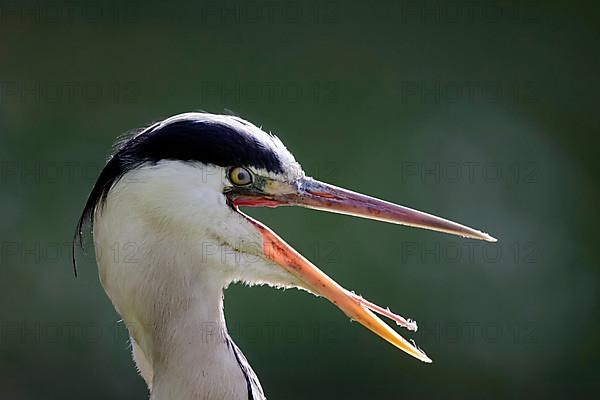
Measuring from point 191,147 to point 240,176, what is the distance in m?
0.09

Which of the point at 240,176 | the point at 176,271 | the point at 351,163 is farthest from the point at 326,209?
the point at 351,163

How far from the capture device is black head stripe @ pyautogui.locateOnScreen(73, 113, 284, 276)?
4.73 ft

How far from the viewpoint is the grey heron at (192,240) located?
1.44 metres

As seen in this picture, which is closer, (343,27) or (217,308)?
(217,308)

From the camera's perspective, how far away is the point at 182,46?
377 cm

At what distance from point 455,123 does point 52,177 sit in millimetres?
1681

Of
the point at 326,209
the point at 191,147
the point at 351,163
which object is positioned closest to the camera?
the point at 191,147

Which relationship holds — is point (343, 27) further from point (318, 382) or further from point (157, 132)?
point (157, 132)

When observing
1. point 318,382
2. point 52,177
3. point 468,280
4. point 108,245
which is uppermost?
point 108,245

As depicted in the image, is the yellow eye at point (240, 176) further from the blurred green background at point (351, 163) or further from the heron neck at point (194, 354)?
Answer: the blurred green background at point (351, 163)

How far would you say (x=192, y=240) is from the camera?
1.47m

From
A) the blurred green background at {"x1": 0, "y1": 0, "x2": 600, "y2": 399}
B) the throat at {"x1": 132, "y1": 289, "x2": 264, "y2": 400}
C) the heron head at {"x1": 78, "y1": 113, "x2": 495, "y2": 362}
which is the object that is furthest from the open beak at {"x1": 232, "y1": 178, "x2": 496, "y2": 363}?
the blurred green background at {"x1": 0, "y1": 0, "x2": 600, "y2": 399}

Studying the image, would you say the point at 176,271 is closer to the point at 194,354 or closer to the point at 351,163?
the point at 194,354

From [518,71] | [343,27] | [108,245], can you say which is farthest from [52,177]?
[108,245]
